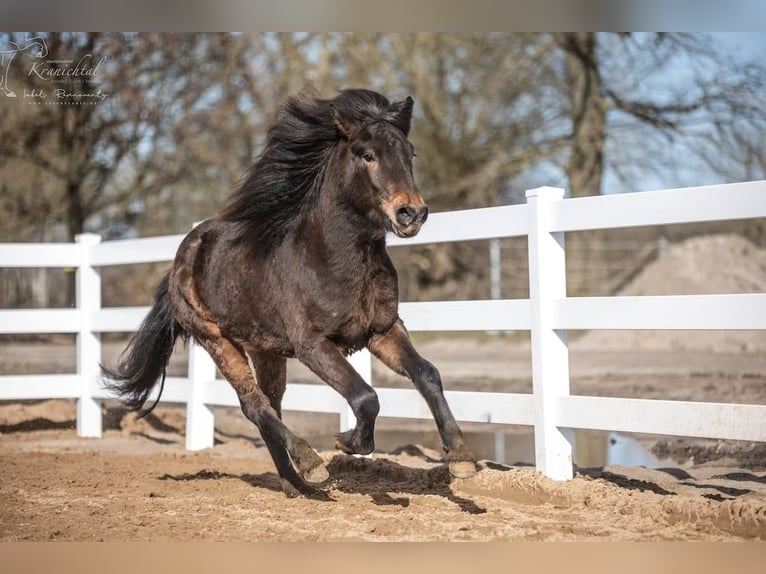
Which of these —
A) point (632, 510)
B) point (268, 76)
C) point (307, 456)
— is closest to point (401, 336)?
point (307, 456)

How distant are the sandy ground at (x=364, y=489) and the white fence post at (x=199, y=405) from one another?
0.15 m

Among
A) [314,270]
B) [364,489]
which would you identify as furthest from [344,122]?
[364,489]

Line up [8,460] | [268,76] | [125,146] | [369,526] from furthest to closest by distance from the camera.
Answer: [268,76] → [125,146] → [8,460] → [369,526]

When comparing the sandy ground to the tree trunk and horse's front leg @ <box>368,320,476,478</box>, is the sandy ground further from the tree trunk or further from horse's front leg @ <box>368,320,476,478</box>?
the tree trunk

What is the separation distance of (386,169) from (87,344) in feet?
17.1

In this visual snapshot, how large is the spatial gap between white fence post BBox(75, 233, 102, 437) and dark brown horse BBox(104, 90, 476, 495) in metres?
3.10

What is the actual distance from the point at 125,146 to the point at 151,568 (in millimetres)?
11783

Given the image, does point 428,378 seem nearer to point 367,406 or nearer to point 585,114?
point 367,406

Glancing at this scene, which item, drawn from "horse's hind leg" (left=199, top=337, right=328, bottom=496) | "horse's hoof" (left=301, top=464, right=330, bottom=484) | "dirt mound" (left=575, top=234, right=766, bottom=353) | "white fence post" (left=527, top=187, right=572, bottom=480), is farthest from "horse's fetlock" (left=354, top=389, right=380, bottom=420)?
"dirt mound" (left=575, top=234, right=766, bottom=353)

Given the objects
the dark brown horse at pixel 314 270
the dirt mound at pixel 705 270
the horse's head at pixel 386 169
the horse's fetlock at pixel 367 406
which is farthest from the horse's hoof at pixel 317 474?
the dirt mound at pixel 705 270

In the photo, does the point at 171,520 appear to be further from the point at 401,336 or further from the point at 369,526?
the point at 401,336

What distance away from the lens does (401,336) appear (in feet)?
15.0

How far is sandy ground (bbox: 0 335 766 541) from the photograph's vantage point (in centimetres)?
Answer: 420
